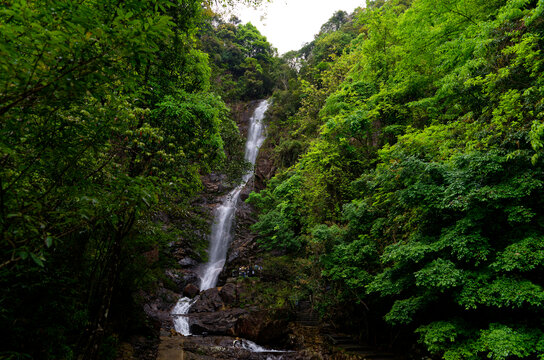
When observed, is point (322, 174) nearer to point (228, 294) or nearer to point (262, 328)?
point (262, 328)

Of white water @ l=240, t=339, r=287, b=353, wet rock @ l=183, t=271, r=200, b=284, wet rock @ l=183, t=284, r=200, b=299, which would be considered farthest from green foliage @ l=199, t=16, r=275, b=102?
white water @ l=240, t=339, r=287, b=353

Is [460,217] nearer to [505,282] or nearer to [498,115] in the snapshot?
[505,282]

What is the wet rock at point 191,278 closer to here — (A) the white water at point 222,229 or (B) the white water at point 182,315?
(A) the white water at point 222,229

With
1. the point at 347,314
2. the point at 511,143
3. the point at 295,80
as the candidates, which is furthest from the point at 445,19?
the point at 295,80

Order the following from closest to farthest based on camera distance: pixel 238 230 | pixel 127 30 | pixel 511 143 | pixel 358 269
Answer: pixel 127 30, pixel 511 143, pixel 358 269, pixel 238 230

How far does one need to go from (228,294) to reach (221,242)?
7.90 metres

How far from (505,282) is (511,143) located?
2535mm

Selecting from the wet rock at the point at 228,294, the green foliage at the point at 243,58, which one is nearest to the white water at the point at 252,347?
the wet rock at the point at 228,294

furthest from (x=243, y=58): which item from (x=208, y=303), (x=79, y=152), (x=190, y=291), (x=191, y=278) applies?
(x=79, y=152)

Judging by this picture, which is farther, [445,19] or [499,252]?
[445,19]

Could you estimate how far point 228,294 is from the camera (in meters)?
14.8

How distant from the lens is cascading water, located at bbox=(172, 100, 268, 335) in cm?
1489

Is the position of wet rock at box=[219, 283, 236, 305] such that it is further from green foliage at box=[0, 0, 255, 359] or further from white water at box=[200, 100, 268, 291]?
green foliage at box=[0, 0, 255, 359]

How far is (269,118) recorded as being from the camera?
90.3 feet
